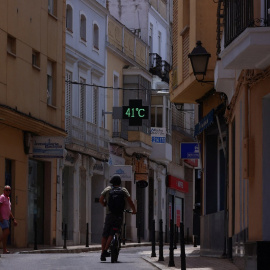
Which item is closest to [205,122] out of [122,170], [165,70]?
[122,170]

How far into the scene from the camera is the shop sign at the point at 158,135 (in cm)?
5997

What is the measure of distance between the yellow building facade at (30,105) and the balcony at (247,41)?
706 inches

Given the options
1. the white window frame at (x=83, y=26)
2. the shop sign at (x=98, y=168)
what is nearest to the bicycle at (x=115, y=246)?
the white window frame at (x=83, y=26)

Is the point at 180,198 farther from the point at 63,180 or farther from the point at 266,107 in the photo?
the point at 266,107

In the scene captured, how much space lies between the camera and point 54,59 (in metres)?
41.8

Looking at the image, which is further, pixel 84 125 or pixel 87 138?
pixel 87 138

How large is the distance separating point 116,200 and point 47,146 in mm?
14950

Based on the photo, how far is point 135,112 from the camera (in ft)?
154

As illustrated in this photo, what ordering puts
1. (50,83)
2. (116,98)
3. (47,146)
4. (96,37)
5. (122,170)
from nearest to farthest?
(47,146) → (50,83) → (122,170) → (96,37) → (116,98)

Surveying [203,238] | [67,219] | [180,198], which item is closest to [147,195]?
[180,198]

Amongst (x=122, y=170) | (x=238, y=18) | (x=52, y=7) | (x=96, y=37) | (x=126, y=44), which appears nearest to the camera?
(x=238, y=18)

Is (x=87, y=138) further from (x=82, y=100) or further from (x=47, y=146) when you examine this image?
(x=47, y=146)

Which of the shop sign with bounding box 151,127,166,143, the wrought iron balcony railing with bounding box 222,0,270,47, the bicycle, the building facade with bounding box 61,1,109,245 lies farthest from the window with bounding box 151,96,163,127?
the wrought iron balcony railing with bounding box 222,0,270,47

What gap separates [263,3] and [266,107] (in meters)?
1.99
